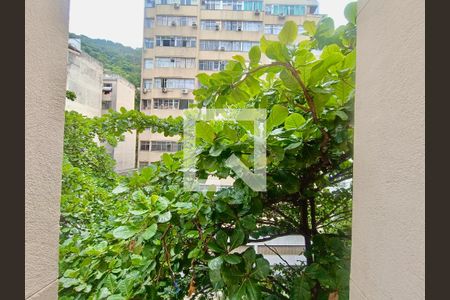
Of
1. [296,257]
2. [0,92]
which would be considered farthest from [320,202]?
[0,92]

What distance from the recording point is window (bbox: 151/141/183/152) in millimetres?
930

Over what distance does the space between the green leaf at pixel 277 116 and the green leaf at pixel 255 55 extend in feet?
0.46

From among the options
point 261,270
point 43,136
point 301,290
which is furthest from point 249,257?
point 43,136

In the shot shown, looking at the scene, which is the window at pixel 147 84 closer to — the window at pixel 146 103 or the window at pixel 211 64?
the window at pixel 146 103

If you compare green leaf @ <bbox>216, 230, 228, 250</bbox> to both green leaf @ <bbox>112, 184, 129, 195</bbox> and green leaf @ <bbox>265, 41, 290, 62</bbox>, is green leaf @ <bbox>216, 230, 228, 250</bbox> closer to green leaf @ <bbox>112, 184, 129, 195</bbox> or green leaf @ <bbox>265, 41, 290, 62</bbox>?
green leaf @ <bbox>112, 184, 129, 195</bbox>

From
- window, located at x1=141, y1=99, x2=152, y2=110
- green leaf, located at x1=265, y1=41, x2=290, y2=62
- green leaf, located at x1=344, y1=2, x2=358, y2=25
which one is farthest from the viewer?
window, located at x1=141, y1=99, x2=152, y2=110

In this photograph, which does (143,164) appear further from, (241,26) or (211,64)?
(241,26)

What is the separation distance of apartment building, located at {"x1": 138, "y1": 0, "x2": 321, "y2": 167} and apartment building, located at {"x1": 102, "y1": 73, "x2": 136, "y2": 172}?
46 mm

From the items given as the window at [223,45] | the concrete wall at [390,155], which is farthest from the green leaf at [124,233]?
the window at [223,45]

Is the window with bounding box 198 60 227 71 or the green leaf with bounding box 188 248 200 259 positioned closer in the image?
the green leaf with bounding box 188 248 200 259

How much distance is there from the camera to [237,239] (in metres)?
0.74

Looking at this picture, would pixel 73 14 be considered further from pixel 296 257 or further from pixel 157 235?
pixel 296 257

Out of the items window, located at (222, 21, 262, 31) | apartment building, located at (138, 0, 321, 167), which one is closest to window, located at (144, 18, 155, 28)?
apartment building, located at (138, 0, 321, 167)

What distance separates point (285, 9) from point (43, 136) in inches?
30.9
